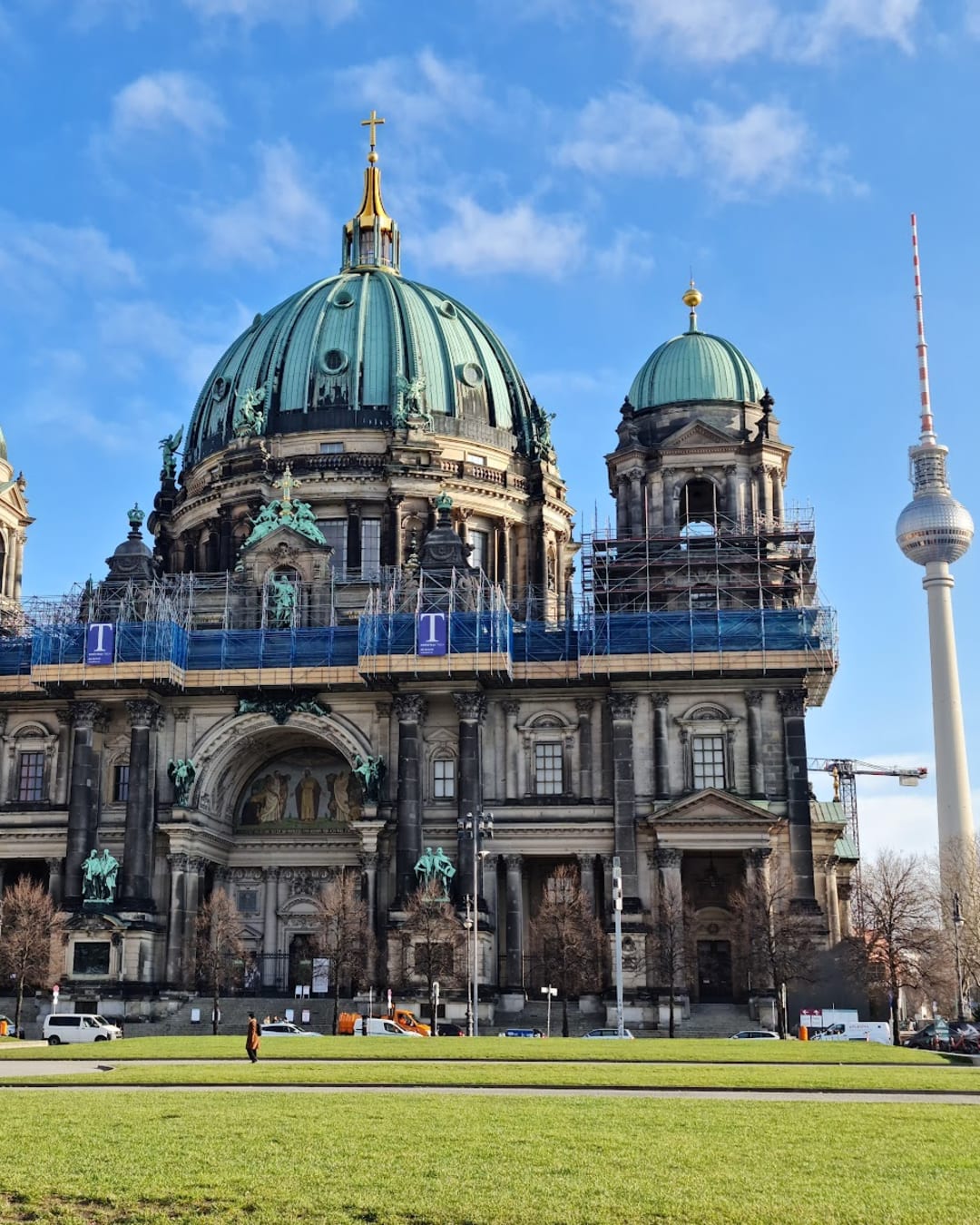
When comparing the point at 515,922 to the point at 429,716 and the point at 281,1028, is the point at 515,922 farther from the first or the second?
the point at 281,1028

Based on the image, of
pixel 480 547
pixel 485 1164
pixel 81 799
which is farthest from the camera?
pixel 480 547

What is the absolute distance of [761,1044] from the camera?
5388 centimetres

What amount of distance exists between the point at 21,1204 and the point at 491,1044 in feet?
112

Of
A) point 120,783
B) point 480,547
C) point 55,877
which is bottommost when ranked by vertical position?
point 55,877

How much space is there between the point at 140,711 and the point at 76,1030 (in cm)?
2111

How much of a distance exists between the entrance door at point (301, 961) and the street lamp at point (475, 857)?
12.9 m

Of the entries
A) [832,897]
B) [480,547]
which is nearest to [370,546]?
[480,547]

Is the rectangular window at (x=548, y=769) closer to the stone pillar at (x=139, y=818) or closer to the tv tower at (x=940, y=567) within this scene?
the stone pillar at (x=139, y=818)

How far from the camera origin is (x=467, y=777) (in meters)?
78.8

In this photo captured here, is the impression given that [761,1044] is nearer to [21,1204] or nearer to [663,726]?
[663,726]

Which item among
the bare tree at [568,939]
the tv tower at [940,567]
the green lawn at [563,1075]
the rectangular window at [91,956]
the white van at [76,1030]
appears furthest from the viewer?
the tv tower at [940,567]

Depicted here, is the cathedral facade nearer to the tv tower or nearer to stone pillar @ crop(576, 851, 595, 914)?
stone pillar @ crop(576, 851, 595, 914)

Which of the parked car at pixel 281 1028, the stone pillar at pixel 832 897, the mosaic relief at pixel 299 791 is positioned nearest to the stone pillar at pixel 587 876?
the mosaic relief at pixel 299 791

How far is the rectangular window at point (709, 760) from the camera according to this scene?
78.9 meters
